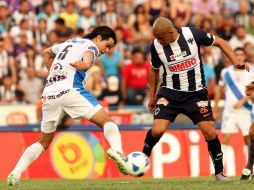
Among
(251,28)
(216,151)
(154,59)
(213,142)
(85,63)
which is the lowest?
(216,151)

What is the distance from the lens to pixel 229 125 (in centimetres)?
1864

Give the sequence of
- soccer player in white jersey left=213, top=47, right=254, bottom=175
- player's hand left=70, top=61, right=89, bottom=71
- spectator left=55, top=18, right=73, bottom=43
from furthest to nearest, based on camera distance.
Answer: spectator left=55, top=18, right=73, bottom=43 → soccer player in white jersey left=213, top=47, right=254, bottom=175 → player's hand left=70, top=61, right=89, bottom=71

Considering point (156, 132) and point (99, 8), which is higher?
point (99, 8)

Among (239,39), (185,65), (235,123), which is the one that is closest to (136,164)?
(185,65)

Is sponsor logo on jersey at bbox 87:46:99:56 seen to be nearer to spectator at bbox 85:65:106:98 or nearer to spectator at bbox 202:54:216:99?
spectator at bbox 85:65:106:98

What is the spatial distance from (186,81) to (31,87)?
9.44 m

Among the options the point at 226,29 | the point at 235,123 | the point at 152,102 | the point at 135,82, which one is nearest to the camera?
the point at 152,102

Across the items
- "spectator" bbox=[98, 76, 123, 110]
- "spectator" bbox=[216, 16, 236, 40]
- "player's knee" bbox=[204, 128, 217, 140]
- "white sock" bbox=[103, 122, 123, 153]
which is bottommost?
"spectator" bbox=[98, 76, 123, 110]

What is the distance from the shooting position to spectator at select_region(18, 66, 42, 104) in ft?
71.7

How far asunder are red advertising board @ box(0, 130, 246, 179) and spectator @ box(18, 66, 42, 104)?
10.9ft

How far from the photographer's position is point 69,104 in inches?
481

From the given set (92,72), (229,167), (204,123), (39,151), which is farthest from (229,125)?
(39,151)

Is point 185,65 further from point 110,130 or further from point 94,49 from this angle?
point 110,130

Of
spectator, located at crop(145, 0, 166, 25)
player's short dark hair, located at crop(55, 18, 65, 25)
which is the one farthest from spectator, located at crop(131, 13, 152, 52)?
player's short dark hair, located at crop(55, 18, 65, 25)
